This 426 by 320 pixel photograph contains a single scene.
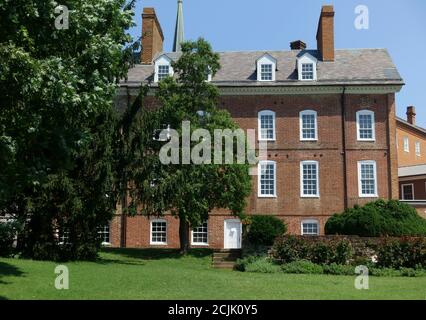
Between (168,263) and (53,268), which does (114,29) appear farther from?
(168,263)

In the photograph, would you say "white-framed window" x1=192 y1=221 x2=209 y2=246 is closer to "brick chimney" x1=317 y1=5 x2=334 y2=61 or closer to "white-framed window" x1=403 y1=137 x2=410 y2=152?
"brick chimney" x1=317 y1=5 x2=334 y2=61

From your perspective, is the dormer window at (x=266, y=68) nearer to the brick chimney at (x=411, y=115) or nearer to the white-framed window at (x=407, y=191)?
the white-framed window at (x=407, y=191)

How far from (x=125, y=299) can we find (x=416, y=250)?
12.9 meters

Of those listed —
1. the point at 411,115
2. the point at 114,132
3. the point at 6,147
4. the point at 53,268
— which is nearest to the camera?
the point at 6,147

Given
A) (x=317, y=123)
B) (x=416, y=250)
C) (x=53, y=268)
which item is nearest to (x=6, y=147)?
(x=53, y=268)

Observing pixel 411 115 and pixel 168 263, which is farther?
pixel 411 115

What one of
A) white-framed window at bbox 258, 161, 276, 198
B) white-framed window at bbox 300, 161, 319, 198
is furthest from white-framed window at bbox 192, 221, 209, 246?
white-framed window at bbox 300, 161, 319, 198

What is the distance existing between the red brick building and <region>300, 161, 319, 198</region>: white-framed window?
0.20ft

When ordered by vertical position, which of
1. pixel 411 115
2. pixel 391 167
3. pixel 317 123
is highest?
pixel 411 115

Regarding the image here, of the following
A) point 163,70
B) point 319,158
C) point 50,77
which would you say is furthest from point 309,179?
point 50,77

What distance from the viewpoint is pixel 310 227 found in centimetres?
3186

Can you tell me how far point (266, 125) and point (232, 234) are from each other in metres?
6.99

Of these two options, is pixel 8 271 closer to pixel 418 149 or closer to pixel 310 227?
pixel 310 227
